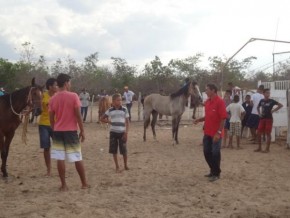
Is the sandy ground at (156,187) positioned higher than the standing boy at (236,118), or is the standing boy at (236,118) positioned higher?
the standing boy at (236,118)

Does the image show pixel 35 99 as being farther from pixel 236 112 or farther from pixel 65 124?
pixel 236 112

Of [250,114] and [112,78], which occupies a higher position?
[112,78]

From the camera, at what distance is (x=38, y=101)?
7242 millimetres

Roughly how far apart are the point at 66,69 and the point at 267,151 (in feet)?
100

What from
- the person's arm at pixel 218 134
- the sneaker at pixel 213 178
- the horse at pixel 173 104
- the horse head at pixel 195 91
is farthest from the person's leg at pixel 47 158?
the horse head at pixel 195 91

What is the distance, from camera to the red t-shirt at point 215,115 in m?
6.92

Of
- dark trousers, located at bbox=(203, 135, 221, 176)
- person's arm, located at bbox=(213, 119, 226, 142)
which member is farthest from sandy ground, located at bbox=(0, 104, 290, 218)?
person's arm, located at bbox=(213, 119, 226, 142)

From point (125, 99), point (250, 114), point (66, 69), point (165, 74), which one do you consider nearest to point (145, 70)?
point (165, 74)

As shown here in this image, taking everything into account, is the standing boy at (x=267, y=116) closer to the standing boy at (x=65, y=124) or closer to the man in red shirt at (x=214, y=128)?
the man in red shirt at (x=214, y=128)

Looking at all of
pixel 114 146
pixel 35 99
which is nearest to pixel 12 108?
pixel 35 99

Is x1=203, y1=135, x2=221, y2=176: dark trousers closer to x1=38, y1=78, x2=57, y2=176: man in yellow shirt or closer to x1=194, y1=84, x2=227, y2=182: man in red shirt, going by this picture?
x1=194, y1=84, x2=227, y2=182: man in red shirt

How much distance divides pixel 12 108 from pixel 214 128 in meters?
3.76

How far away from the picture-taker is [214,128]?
6953mm

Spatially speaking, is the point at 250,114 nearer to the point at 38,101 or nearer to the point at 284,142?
the point at 284,142
